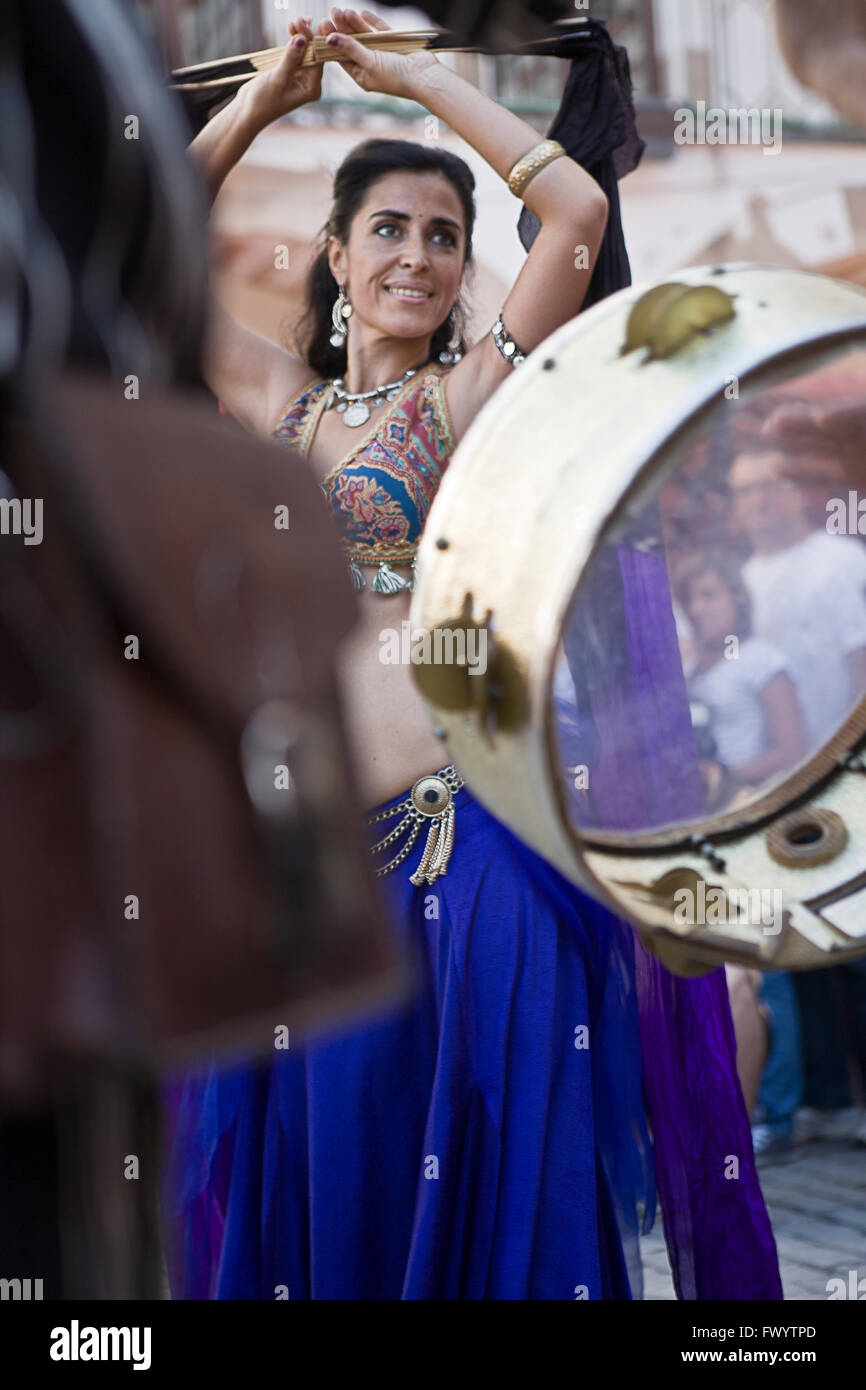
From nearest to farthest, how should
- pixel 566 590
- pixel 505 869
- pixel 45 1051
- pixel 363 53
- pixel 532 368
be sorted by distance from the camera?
1. pixel 45 1051
2. pixel 566 590
3. pixel 532 368
4. pixel 363 53
5. pixel 505 869

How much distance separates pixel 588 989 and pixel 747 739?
451 millimetres

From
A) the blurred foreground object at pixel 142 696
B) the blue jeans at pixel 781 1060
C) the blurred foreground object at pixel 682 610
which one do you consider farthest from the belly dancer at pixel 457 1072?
the blue jeans at pixel 781 1060

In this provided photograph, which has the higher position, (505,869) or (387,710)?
(387,710)

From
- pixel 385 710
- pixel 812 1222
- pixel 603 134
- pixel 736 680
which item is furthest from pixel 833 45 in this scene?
pixel 812 1222

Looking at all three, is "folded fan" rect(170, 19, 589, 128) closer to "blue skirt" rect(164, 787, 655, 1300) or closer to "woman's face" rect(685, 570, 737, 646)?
"woman's face" rect(685, 570, 737, 646)

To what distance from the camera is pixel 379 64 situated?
1.50 metres

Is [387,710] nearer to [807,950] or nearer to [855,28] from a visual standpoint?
[807,950]

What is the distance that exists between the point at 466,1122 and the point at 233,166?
1.21m

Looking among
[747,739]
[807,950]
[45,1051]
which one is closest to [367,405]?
[747,739]

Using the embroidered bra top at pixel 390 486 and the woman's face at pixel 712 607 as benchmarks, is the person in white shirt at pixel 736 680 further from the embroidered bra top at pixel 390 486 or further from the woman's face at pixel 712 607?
the embroidered bra top at pixel 390 486

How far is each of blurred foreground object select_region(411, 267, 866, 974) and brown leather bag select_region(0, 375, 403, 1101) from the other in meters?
0.34

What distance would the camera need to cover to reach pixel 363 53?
1.48 metres

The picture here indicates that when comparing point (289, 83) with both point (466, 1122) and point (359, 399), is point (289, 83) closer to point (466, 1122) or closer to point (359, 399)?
point (359, 399)

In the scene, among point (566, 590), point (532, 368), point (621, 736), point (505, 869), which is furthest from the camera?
point (505, 869)
